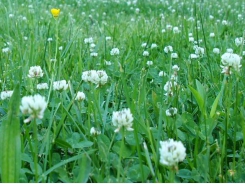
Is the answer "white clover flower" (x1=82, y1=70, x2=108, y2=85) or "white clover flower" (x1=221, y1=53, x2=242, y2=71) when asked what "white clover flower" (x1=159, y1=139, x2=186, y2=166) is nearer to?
"white clover flower" (x1=221, y1=53, x2=242, y2=71)

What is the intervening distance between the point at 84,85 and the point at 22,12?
362 centimetres

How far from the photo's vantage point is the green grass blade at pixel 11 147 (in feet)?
3.57

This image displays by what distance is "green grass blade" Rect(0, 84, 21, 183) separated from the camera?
1.09 metres

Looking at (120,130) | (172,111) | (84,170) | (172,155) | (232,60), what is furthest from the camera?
(172,111)

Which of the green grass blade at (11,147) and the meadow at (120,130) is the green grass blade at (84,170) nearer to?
the meadow at (120,130)

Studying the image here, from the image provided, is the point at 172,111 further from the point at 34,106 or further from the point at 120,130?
the point at 34,106

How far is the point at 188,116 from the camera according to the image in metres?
1.59

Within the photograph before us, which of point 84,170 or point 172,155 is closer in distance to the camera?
point 172,155

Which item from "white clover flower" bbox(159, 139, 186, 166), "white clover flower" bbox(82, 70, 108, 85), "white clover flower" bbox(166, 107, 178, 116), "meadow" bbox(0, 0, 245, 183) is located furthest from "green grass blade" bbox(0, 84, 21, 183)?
"white clover flower" bbox(166, 107, 178, 116)

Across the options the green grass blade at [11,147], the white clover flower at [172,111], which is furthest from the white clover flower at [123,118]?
the white clover flower at [172,111]

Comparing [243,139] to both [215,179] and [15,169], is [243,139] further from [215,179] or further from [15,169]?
[15,169]

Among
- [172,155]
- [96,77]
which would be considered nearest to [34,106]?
[172,155]

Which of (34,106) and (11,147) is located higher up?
(34,106)

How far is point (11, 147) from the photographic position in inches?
43.3
